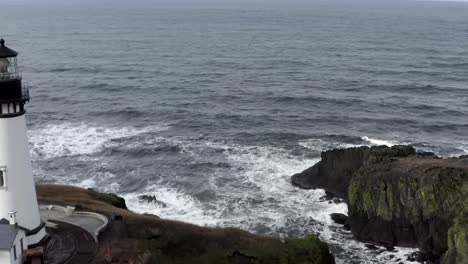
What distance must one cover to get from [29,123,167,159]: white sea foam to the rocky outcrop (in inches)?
999

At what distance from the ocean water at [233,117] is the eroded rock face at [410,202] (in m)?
1.82

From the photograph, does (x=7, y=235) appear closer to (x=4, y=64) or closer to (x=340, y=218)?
(x=4, y=64)

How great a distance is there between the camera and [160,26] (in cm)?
19888

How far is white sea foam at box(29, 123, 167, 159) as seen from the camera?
62.4 m

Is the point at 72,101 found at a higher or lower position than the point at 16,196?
lower

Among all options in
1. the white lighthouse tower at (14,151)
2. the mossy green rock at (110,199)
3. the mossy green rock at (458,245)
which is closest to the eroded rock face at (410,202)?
the mossy green rock at (458,245)

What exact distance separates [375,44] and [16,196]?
440 ft

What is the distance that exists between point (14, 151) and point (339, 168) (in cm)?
3354

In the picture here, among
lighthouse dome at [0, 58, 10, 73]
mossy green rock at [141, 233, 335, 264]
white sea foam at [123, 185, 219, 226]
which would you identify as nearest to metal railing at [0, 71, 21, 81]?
lighthouse dome at [0, 58, 10, 73]

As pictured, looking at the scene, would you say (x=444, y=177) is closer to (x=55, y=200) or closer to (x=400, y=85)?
(x=55, y=200)

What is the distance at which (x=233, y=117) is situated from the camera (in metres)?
76.9

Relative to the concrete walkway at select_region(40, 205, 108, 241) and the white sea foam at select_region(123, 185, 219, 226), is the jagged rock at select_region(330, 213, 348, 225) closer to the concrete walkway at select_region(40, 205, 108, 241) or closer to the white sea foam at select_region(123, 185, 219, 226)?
the white sea foam at select_region(123, 185, 219, 226)

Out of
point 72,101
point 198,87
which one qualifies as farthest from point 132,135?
point 198,87

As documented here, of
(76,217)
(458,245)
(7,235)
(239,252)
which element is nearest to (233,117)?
(76,217)
